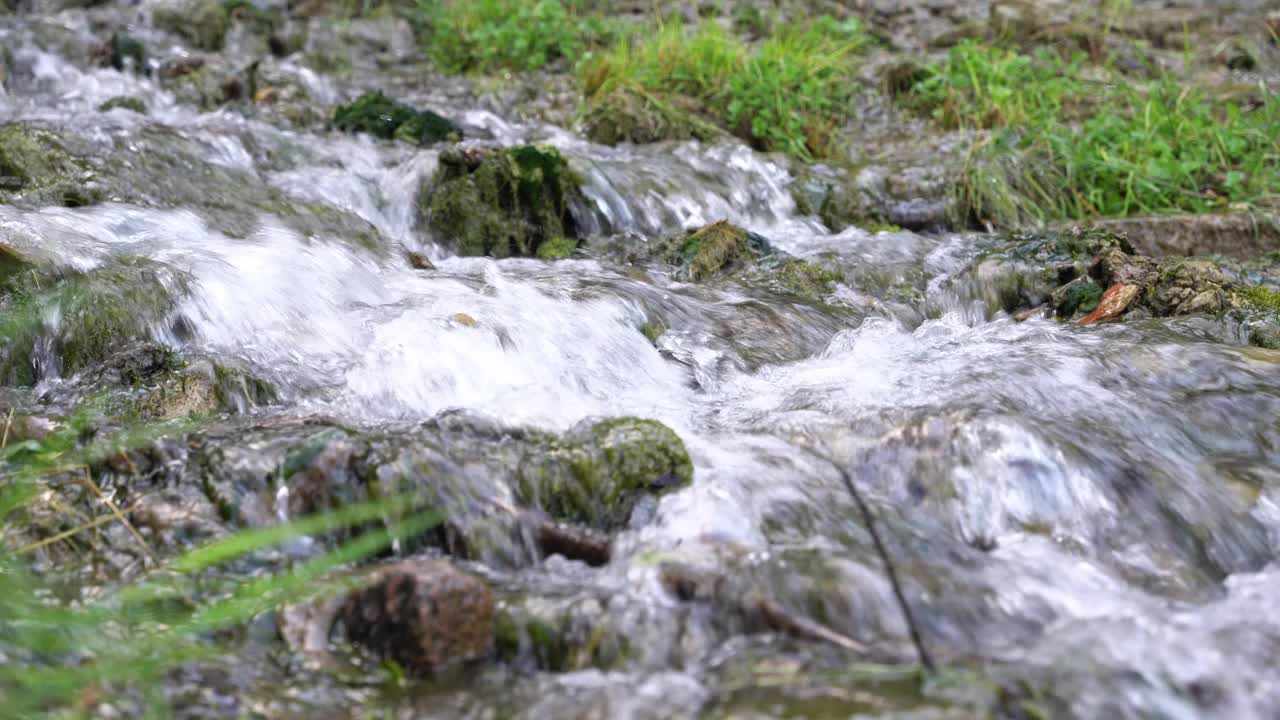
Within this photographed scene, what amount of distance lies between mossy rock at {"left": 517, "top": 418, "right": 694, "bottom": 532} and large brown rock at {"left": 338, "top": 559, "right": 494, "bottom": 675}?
0.43 m

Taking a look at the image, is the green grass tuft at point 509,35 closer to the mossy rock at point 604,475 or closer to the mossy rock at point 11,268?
the mossy rock at point 11,268

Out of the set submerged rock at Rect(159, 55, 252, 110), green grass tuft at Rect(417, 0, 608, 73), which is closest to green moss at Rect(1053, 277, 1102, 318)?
green grass tuft at Rect(417, 0, 608, 73)

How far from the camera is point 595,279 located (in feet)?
12.8

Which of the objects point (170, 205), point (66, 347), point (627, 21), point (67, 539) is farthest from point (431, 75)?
point (67, 539)

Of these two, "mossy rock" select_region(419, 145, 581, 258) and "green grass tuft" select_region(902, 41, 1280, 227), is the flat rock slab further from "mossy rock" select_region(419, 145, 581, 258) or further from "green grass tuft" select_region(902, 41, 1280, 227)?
"mossy rock" select_region(419, 145, 581, 258)

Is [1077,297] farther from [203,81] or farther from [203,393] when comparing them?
[203,81]

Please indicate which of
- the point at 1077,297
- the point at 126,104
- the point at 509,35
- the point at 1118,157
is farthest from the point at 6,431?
the point at 509,35

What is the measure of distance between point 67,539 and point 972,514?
6.18 ft

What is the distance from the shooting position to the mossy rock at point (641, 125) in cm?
606

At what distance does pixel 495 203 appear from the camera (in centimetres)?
451

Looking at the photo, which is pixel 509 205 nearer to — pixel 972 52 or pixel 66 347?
pixel 66 347

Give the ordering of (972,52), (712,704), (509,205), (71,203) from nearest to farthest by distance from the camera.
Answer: (712,704), (71,203), (509,205), (972,52)

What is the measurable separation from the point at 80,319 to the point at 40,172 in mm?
1367

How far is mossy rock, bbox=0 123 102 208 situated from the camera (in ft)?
12.0
